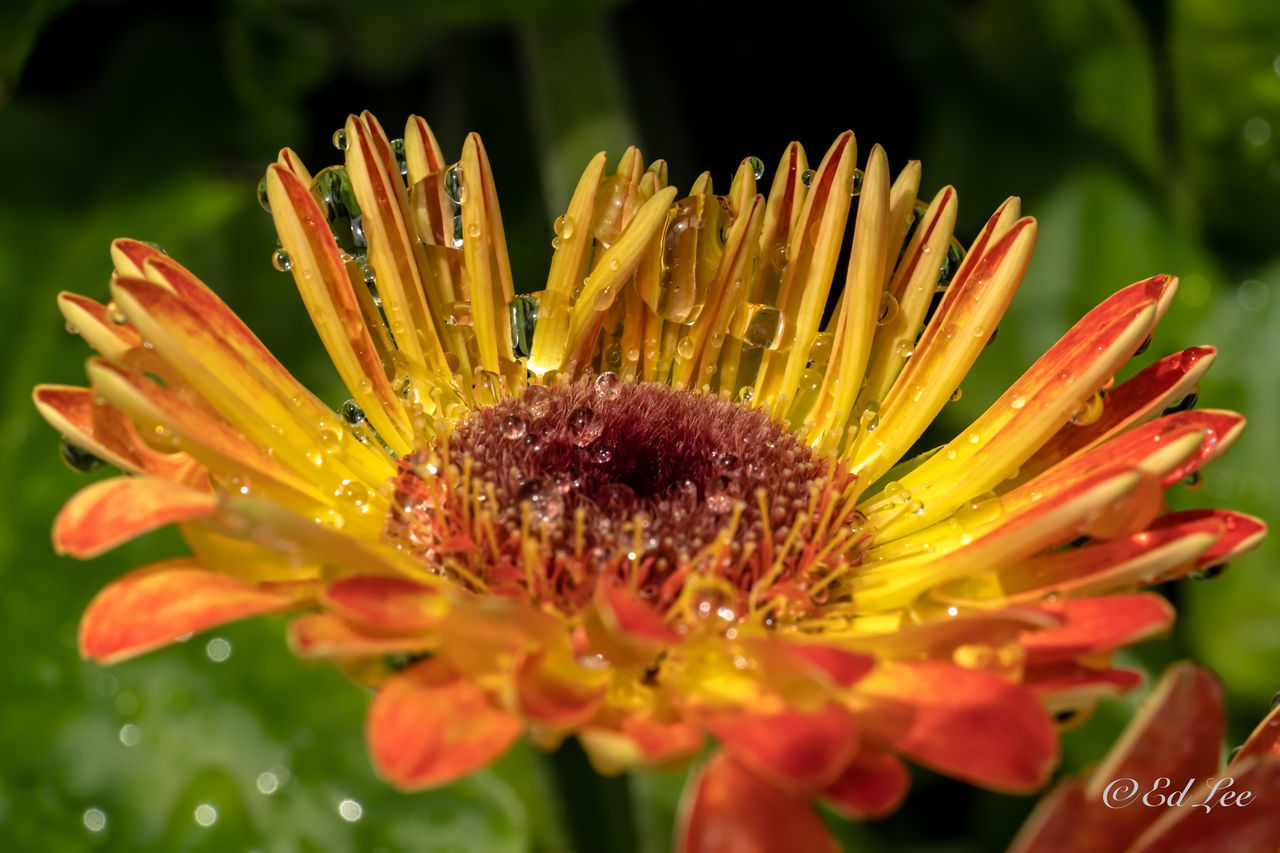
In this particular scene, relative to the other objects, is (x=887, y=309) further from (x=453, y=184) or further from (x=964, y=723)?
(x=964, y=723)

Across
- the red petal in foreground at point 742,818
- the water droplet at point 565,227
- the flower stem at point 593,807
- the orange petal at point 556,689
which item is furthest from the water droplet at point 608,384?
the red petal in foreground at point 742,818

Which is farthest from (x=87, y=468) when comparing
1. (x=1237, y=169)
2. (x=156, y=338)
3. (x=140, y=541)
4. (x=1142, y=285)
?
(x=1237, y=169)

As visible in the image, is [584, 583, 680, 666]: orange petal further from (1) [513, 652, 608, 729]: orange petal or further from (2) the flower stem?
(2) the flower stem

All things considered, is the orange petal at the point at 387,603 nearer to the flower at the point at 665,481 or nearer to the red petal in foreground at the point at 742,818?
the flower at the point at 665,481

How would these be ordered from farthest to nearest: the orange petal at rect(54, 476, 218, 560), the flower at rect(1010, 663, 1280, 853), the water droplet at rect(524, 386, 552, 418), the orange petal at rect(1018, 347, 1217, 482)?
the water droplet at rect(524, 386, 552, 418)
the orange petal at rect(1018, 347, 1217, 482)
the orange petal at rect(54, 476, 218, 560)
the flower at rect(1010, 663, 1280, 853)

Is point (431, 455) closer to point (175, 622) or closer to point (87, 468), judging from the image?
point (87, 468)

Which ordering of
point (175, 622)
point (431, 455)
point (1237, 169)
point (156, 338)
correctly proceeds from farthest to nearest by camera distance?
point (1237, 169), point (431, 455), point (156, 338), point (175, 622)
